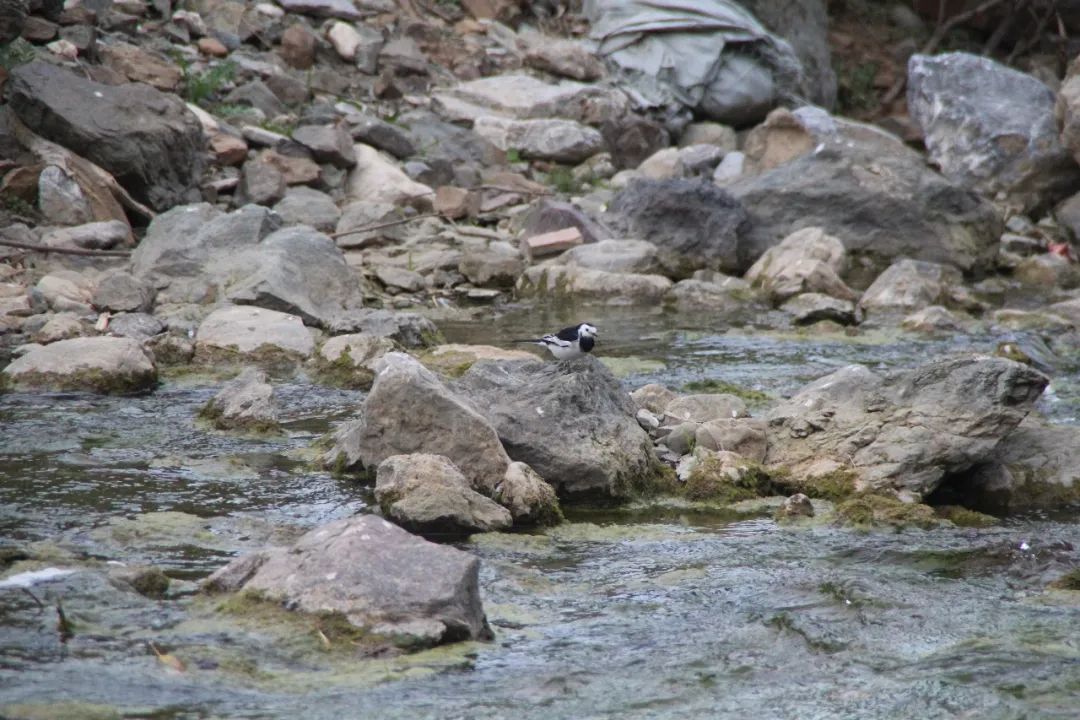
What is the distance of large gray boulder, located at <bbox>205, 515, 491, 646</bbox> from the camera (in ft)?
13.8

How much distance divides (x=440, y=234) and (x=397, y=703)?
8.83 meters

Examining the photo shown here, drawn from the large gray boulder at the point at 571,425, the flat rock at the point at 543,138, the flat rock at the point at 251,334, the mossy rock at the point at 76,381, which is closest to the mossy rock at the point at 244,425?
the mossy rock at the point at 76,381

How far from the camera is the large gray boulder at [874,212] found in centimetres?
1322

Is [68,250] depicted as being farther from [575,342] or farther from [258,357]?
[575,342]

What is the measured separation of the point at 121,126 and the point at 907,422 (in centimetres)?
767

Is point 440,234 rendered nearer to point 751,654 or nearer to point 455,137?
point 455,137

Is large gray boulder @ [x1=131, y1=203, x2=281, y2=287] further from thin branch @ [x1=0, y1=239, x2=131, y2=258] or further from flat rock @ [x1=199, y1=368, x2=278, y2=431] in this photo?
flat rock @ [x1=199, y1=368, x2=278, y2=431]

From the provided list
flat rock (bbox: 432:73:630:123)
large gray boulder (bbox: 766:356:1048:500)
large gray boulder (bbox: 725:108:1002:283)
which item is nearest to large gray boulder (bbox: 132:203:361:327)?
large gray boulder (bbox: 766:356:1048:500)

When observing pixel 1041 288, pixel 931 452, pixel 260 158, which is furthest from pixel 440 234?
pixel 931 452

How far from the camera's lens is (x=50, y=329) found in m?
8.47

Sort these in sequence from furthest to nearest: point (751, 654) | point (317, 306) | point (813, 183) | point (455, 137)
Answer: point (455, 137) → point (813, 183) → point (317, 306) → point (751, 654)

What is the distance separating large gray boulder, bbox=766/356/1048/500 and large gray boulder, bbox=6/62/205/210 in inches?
267

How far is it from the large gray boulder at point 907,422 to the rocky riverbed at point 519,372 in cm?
2

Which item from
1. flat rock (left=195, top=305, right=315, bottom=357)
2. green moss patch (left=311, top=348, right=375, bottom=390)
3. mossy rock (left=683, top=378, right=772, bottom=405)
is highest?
mossy rock (left=683, top=378, right=772, bottom=405)
